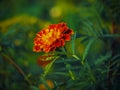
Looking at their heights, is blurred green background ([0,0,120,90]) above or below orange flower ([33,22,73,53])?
below

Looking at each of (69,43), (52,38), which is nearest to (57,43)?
(52,38)

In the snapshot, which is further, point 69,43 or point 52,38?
point 69,43

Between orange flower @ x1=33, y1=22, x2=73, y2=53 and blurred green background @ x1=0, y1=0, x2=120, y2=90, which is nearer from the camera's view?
orange flower @ x1=33, y1=22, x2=73, y2=53

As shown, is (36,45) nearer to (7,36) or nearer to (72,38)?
(72,38)

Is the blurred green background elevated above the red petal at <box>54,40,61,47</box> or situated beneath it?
situated beneath

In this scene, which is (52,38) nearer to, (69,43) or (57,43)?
(57,43)

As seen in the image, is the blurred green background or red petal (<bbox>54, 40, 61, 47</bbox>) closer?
red petal (<bbox>54, 40, 61, 47</bbox>)

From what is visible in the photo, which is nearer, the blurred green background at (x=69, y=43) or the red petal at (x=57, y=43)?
the red petal at (x=57, y=43)

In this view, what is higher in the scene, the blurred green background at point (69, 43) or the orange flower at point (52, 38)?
the orange flower at point (52, 38)

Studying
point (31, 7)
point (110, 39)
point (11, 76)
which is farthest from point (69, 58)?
point (31, 7)
